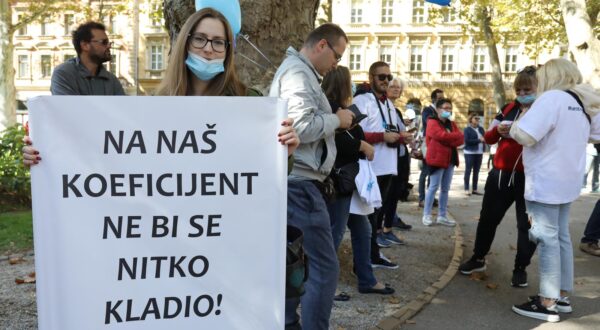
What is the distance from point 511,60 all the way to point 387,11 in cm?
1105

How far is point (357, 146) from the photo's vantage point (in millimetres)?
4191

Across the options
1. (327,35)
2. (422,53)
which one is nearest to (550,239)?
(327,35)

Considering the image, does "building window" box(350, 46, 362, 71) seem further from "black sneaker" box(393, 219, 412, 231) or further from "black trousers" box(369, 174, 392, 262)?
"black trousers" box(369, 174, 392, 262)

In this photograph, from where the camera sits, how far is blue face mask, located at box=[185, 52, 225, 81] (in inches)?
98.3

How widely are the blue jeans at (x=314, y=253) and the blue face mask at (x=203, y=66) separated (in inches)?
34.4

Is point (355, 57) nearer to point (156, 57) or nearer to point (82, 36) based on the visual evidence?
point (156, 57)

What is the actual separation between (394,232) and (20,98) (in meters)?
51.7

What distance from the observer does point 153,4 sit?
25.9 m

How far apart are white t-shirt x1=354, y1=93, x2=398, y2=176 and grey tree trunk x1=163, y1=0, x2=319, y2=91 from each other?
97 centimetres

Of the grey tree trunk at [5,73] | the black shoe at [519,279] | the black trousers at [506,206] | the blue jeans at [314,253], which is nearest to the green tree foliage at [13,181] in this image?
the grey tree trunk at [5,73]

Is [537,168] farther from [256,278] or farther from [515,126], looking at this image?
[256,278]

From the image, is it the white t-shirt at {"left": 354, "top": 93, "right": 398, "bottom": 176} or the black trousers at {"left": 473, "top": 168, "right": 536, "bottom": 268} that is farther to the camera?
the white t-shirt at {"left": 354, "top": 93, "right": 398, "bottom": 176}

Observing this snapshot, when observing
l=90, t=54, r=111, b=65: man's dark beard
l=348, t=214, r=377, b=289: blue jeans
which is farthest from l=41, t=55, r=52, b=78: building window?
l=348, t=214, r=377, b=289: blue jeans

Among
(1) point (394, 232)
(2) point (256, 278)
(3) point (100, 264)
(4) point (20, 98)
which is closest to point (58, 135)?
(3) point (100, 264)
